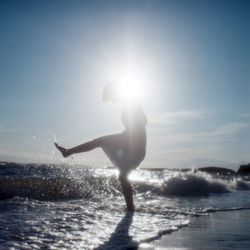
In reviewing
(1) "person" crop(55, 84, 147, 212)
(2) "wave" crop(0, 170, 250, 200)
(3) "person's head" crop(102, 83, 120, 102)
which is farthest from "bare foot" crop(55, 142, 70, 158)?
(2) "wave" crop(0, 170, 250, 200)

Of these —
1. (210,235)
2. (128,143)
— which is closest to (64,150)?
(128,143)

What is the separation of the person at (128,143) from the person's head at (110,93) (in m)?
0.26

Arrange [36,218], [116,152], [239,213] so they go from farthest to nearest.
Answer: [239,213]
[116,152]
[36,218]

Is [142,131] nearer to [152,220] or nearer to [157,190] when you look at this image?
[152,220]

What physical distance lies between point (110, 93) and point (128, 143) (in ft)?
3.76

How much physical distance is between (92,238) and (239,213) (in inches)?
177

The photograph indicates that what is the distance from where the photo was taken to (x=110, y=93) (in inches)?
345

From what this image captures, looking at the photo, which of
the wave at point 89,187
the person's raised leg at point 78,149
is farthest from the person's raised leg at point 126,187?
the wave at point 89,187

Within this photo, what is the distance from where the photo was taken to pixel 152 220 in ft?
24.5

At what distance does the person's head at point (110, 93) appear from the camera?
8750mm

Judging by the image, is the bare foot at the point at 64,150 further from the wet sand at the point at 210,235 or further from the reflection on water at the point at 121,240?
the wet sand at the point at 210,235

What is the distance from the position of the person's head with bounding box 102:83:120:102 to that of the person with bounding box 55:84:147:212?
26cm

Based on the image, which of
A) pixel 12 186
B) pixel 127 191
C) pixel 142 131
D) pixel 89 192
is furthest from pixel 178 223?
pixel 12 186

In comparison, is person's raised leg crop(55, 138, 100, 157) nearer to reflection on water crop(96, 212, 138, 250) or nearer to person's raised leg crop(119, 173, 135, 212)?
person's raised leg crop(119, 173, 135, 212)
